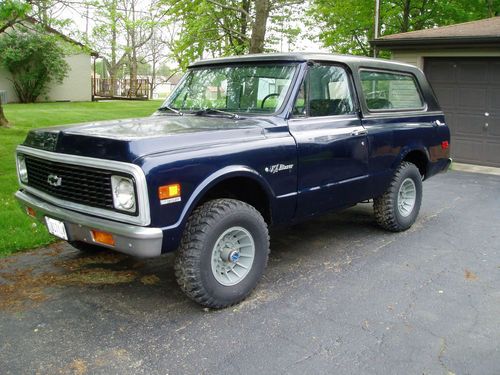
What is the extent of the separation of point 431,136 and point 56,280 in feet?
14.3

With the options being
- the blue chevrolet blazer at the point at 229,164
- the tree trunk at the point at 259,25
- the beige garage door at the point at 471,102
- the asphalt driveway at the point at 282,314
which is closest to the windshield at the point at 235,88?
the blue chevrolet blazer at the point at 229,164

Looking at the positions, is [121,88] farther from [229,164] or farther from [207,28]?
[229,164]

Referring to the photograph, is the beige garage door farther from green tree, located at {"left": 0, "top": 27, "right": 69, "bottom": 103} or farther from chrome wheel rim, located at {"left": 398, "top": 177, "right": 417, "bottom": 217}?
green tree, located at {"left": 0, "top": 27, "right": 69, "bottom": 103}

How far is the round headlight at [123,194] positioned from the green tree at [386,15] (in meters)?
15.7

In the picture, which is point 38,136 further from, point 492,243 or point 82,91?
point 82,91

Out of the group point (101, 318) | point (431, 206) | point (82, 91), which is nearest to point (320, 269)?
point (101, 318)

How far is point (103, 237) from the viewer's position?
338 centimetres

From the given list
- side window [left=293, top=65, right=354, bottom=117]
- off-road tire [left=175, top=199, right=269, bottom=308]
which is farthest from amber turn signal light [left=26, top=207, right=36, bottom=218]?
side window [left=293, top=65, right=354, bottom=117]

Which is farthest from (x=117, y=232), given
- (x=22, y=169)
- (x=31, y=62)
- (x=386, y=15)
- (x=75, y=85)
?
(x=75, y=85)

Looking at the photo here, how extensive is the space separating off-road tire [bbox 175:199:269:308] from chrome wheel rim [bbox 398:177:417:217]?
2.54 m

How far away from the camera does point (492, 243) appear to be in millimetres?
5414

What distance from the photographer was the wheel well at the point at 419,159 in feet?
19.3

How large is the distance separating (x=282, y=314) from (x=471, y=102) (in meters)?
8.68

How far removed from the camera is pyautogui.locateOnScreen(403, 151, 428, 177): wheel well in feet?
19.3
